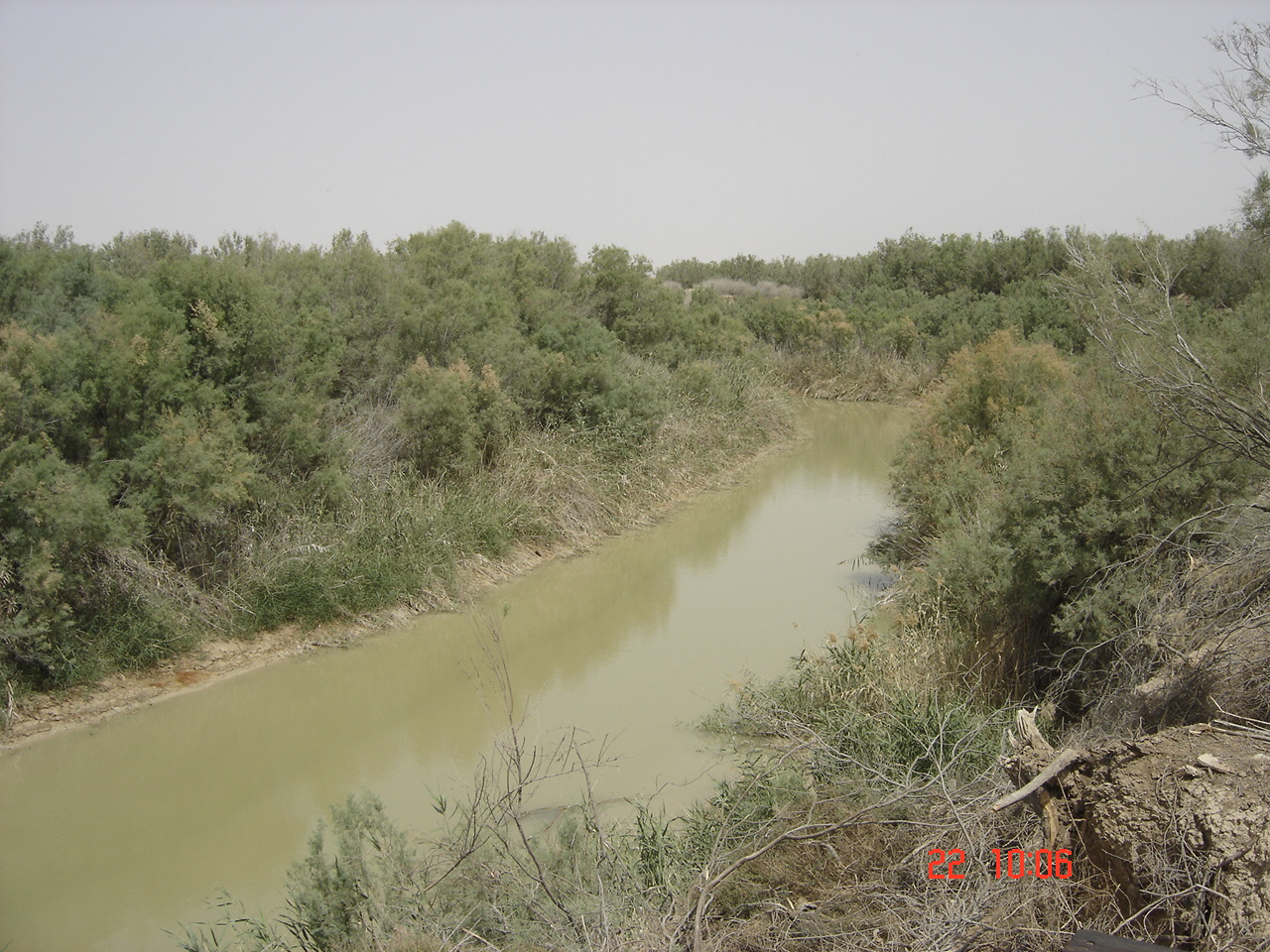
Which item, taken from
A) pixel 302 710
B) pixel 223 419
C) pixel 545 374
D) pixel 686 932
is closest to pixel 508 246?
pixel 545 374

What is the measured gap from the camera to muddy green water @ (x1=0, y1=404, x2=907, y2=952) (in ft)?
19.3

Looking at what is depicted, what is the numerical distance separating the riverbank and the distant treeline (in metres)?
0.10

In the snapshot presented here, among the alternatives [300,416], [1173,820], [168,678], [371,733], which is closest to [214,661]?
[168,678]

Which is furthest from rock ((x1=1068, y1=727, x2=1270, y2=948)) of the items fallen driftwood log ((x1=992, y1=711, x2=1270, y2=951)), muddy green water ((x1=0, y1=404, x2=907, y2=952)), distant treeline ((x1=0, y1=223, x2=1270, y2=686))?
distant treeline ((x1=0, y1=223, x2=1270, y2=686))

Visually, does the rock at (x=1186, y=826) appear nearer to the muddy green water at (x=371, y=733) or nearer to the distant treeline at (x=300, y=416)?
the muddy green water at (x=371, y=733)

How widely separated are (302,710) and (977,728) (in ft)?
18.5

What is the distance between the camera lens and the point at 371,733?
789 centimetres

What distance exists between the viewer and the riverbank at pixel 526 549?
7.70 m

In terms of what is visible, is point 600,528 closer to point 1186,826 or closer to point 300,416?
point 300,416

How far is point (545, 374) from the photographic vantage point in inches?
537

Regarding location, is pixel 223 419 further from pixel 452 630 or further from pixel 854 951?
pixel 854 951

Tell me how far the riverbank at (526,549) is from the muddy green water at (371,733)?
184 mm
